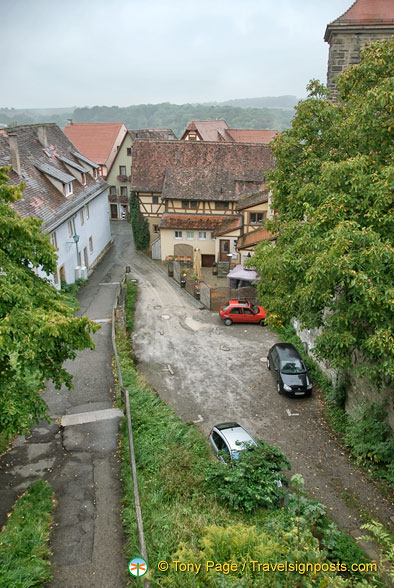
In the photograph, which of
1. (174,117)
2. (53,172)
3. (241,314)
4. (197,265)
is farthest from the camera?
(174,117)

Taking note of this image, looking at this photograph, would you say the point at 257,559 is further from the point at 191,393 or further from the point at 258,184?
the point at 258,184

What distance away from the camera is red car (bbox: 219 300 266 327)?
25.3 meters

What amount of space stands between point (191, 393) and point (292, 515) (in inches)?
344

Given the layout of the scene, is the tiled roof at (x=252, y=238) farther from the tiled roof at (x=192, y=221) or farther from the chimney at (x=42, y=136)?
the chimney at (x=42, y=136)

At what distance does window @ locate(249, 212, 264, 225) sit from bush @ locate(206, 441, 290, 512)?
20.9 metres

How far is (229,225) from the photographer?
33.3 meters

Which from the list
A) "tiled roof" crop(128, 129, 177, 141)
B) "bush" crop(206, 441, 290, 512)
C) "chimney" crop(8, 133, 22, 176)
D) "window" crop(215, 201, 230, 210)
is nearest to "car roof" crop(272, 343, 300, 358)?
"bush" crop(206, 441, 290, 512)

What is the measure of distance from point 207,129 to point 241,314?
31.9m

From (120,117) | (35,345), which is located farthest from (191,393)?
(120,117)

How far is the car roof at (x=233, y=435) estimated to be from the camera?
13656 millimetres

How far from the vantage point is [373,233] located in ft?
33.3

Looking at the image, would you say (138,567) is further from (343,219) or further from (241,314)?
(241,314)

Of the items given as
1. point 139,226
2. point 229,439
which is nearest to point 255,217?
point 139,226

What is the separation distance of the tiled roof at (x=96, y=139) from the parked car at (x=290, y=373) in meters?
37.5
